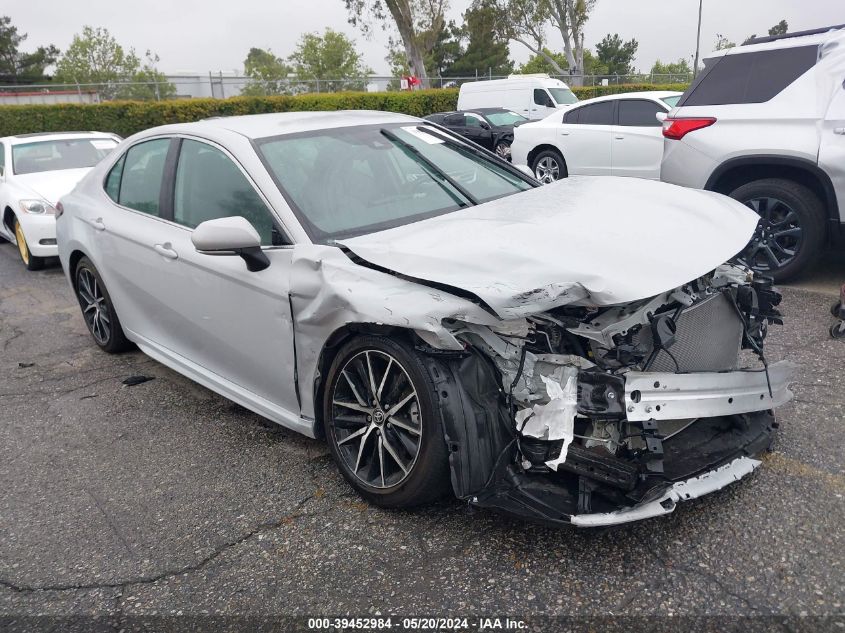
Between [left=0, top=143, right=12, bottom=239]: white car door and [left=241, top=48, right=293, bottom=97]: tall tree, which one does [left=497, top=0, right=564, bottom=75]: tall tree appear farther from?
[left=0, top=143, right=12, bottom=239]: white car door

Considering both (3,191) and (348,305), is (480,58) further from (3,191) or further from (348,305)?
(348,305)

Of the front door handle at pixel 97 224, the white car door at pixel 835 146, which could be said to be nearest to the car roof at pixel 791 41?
the white car door at pixel 835 146

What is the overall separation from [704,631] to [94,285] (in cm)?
440

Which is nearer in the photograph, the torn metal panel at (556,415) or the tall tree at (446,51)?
the torn metal panel at (556,415)

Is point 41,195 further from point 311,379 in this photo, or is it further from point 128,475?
point 311,379

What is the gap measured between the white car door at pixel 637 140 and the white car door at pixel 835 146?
3.91 meters

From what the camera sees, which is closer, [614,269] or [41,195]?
[614,269]

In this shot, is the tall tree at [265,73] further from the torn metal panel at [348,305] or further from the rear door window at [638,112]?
the torn metal panel at [348,305]

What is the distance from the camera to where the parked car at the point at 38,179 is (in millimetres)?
7883

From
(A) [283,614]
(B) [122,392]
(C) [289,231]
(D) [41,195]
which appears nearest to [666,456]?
(A) [283,614]

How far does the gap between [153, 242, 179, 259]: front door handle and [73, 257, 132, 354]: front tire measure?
103cm

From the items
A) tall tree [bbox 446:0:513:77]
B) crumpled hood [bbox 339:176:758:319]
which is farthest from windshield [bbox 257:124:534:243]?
tall tree [bbox 446:0:513:77]

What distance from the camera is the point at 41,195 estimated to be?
7.96m

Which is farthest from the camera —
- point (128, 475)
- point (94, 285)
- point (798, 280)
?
point (798, 280)
